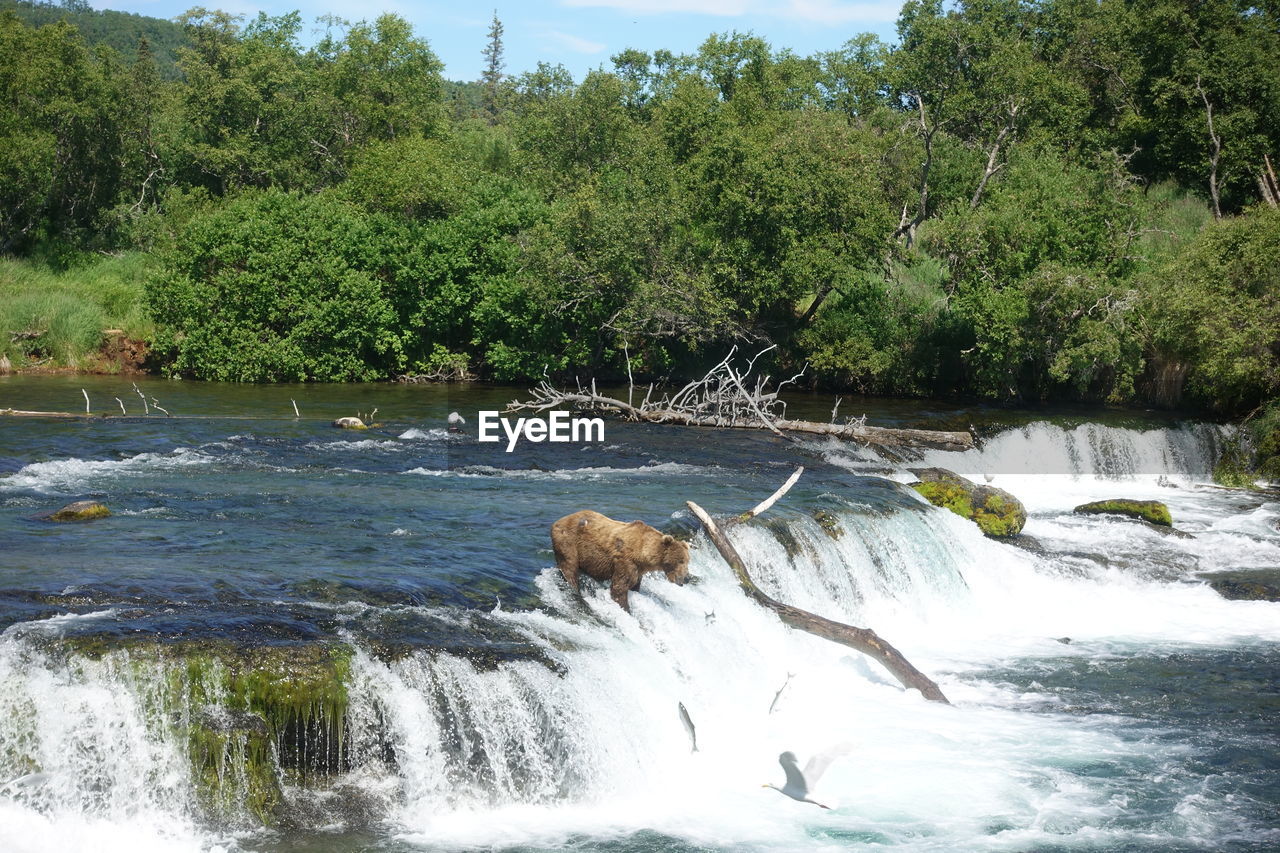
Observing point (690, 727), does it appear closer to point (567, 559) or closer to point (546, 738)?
point (546, 738)

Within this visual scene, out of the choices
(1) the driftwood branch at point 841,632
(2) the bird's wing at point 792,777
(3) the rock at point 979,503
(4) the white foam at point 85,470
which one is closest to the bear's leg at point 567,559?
(1) the driftwood branch at point 841,632

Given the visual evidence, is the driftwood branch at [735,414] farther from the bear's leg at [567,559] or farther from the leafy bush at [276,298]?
the bear's leg at [567,559]

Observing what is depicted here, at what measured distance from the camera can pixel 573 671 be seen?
1184 centimetres

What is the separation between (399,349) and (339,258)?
3164 mm

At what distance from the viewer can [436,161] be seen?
3894 centimetres

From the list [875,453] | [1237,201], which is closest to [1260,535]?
[875,453]

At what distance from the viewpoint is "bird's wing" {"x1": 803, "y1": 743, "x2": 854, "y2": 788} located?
9.89 m

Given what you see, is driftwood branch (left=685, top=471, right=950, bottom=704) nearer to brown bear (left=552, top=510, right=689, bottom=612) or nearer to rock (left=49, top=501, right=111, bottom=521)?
brown bear (left=552, top=510, right=689, bottom=612)

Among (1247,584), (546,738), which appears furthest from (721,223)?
(546,738)

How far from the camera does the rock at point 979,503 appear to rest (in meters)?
20.5

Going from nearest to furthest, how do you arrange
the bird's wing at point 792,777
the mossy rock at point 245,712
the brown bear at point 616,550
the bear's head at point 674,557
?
the mossy rock at point 245,712 → the bird's wing at point 792,777 → the brown bear at point 616,550 → the bear's head at point 674,557

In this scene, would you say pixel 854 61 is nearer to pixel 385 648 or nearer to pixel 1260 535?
pixel 1260 535

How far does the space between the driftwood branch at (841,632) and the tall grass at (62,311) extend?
2686cm

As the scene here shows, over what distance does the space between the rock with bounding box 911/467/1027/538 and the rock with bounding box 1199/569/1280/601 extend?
308 centimetres
